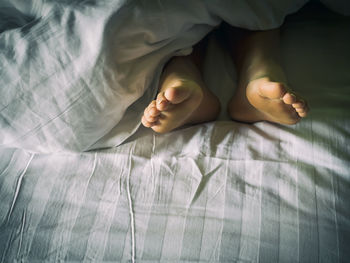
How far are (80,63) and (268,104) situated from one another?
30cm

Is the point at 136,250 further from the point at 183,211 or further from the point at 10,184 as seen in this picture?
the point at 10,184

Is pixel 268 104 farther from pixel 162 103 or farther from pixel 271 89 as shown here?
pixel 162 103

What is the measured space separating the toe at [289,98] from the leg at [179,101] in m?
0.13

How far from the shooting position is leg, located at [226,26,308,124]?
1.39ft

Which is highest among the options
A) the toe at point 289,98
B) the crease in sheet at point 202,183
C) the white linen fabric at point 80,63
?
the white linen fabric at point 80,63

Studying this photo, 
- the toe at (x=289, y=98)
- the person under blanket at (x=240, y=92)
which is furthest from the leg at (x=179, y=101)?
the toe at (x=289, y=98)

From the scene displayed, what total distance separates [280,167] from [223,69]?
0.25 meters

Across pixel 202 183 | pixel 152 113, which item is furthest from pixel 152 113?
pixel 202 183

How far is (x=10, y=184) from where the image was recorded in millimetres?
463

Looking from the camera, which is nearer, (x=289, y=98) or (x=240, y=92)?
(x=289, y=98)

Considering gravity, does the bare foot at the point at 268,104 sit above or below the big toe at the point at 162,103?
below

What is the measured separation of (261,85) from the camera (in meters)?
0.44

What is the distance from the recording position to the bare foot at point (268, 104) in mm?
417

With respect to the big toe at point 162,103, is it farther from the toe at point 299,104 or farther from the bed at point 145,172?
the toe at point 299,104
